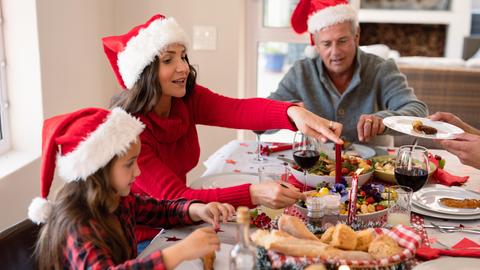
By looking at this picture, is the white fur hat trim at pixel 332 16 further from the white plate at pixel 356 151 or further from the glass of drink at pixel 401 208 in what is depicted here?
the glass of drink at pixel 401 208

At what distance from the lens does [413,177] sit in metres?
1.48

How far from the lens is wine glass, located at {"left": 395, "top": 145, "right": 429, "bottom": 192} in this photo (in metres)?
1.49

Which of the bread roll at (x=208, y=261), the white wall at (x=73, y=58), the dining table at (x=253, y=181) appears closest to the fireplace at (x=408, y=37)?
the white wall at (x=73, y=58)

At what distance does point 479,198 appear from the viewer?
1.59 m

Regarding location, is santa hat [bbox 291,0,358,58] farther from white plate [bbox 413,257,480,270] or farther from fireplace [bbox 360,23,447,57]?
fireplace [bbox 360,23,447,57]

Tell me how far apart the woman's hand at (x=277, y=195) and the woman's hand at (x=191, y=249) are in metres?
→ 0.33

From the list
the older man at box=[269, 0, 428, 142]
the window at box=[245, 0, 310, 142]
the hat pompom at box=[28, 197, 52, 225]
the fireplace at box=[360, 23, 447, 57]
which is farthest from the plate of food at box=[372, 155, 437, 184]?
the fireplace at box=[360, 23, 447, 57]

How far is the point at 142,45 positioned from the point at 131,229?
64 cm

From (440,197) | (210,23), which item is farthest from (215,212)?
(210,23)

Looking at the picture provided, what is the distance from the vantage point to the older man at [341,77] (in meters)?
2.38

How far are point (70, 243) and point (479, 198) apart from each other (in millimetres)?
1169

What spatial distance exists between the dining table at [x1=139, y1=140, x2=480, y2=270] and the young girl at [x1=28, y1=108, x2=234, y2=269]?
122mm

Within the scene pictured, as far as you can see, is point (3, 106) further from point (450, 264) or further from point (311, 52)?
point (450, 264)

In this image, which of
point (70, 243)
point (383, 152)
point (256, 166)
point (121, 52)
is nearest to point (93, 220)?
point (70, 243)
